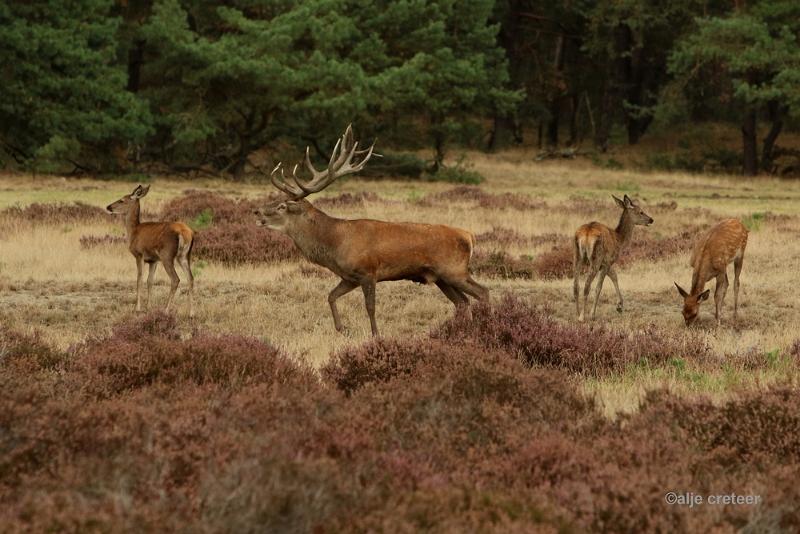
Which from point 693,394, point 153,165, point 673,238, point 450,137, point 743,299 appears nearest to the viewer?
point 693,394

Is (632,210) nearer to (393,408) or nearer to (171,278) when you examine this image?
(171,278)

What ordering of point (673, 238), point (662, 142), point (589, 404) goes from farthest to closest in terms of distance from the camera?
point (662, 142) < point (673, 238) < point (589, 404)

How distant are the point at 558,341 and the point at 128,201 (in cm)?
689

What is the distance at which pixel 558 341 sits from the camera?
831cm

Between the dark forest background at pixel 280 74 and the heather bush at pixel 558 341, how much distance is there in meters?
22.1

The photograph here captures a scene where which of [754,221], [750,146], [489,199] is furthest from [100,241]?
[750,146]

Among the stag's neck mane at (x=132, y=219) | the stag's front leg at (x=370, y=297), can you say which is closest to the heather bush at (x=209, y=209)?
the stag's neck mane at (x=132, y=219)

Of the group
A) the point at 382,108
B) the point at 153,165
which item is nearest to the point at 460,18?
the point at 382,108

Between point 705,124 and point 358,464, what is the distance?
155 ft

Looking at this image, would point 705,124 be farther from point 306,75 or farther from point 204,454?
point 204,454

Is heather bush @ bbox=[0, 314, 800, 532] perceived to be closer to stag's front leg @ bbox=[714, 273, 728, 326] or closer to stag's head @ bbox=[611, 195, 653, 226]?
stag's front leg @ bbox=[714, 273, 728, 326]

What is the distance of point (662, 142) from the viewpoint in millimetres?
46281

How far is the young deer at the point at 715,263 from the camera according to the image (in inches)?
440

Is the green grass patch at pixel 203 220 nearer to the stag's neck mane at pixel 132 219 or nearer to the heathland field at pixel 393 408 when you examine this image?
the heathland field at pixel 393 408
